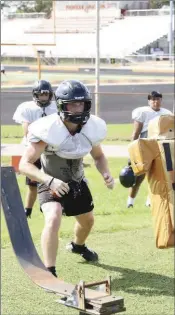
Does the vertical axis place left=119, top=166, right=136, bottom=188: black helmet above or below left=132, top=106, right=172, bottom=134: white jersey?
above

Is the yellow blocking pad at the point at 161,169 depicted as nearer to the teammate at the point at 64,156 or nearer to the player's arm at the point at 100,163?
the teammate at the point at 64,156

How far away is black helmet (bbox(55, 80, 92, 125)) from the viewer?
182 inches

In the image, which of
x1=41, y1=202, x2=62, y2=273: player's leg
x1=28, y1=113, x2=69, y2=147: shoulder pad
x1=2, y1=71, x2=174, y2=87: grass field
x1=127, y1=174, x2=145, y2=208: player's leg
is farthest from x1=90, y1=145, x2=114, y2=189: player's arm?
x1=2, y1=71, x2=174, y2=87: grass field

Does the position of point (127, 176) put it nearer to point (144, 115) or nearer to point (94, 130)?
point (94, 130)

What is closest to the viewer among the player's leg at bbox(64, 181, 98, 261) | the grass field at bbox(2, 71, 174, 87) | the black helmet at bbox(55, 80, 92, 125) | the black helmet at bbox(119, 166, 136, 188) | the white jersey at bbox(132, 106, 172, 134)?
the black helmet at bbox(119, 166, 136, 188)

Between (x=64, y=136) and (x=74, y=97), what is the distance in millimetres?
780

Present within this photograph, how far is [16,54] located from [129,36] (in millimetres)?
6086

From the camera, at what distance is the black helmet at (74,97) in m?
4.61

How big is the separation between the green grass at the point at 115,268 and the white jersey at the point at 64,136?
42.3 inches

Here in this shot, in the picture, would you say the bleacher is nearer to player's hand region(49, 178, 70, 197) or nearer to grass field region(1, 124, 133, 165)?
grass field region(1, 124, 133, 165)

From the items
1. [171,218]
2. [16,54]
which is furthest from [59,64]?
[171,218]

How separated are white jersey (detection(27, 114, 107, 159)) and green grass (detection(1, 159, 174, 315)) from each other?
108 centimetres

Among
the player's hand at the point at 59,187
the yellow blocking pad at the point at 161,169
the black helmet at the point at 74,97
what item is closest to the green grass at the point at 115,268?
the player's hand at the point at 59,187

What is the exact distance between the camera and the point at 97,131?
18.3 ft
